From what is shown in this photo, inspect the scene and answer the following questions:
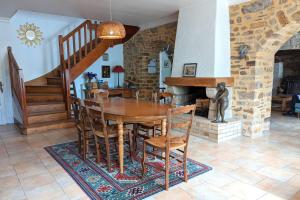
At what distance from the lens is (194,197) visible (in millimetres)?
2262

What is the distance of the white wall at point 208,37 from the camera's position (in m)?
4.23

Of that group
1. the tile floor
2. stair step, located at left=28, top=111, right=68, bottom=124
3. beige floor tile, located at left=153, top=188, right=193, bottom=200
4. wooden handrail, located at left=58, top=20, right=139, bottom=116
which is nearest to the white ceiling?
wooden handrail, located at left=58, top=20, right=139, bottom=116

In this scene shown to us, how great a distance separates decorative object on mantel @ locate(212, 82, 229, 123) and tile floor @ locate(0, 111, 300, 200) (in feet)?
1.73

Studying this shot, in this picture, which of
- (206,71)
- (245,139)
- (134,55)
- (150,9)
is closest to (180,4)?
(150,9)

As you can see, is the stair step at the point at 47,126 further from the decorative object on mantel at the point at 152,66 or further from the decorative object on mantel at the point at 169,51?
the decorative object on mantel at the point at 169,51

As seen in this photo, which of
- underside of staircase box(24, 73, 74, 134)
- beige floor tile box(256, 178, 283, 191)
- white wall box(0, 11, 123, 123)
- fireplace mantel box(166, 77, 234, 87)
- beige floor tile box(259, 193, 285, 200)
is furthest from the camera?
white wall box(0, 11, 123, 123)

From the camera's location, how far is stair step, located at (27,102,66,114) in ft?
16.3

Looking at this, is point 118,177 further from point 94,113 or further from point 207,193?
point 207,193

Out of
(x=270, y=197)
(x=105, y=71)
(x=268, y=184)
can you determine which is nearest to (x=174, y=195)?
(x=270, y=197)

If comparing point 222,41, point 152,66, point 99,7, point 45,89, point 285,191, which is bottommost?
point 285,191

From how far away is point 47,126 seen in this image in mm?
4715

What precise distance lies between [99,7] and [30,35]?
2294 mm

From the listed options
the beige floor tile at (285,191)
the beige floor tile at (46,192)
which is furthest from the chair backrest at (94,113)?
the beige floor tile at (285,191)

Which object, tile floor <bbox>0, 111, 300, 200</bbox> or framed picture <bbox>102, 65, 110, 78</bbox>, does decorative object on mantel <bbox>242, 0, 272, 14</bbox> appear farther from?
framed picture <bbox>102, 65, 110, 78</bbox>
